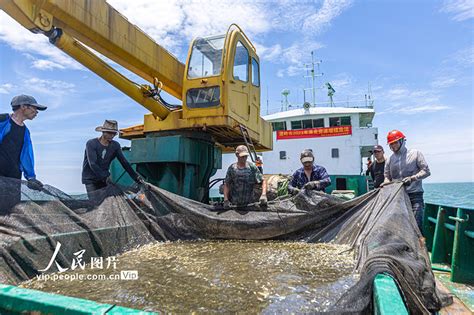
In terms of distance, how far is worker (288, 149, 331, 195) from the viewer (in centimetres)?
489

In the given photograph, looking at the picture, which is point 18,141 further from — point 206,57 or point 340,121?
point 340,121

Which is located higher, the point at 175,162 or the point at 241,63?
the point at 241,63

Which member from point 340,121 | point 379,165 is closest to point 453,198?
point 340,121

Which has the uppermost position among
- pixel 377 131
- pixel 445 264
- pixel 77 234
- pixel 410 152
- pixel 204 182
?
pixel 377 131

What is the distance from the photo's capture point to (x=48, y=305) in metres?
1.20

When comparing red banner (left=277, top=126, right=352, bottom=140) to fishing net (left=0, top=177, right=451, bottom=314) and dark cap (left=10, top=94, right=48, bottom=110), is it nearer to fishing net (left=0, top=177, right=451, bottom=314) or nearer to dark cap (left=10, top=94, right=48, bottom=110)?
fishing net (left=0, top=177, right=451, bottom=314)

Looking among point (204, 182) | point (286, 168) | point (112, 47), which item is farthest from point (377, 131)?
point (112, 47)

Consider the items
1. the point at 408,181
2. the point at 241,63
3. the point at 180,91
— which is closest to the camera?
the point at 408,181

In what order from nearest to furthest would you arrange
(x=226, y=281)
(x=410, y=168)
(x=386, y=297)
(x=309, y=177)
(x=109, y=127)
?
(x=386, y=297) < (x=226, y=281) < (x=410, y=168) < (x=109, y=127) < (x=309, y=177)

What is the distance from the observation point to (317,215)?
4.48m

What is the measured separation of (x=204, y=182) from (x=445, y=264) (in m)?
4.45

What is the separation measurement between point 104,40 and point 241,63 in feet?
8.94

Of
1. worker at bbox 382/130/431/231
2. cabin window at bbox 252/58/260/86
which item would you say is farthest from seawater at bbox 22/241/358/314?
cabin window at bbox 252/58/260/86

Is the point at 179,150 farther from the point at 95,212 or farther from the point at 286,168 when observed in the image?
the point at 286,168
